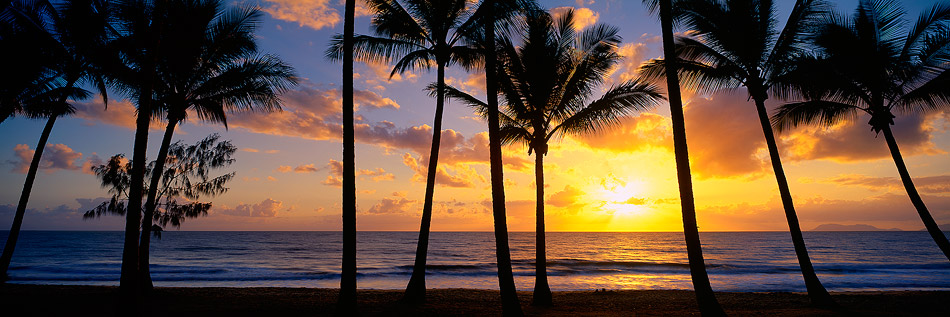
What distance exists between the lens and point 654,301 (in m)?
13.3

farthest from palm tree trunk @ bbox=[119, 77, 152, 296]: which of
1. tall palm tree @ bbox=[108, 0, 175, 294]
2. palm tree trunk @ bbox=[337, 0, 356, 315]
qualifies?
palm tree trunk @ bbox=[337, 0, 356, 315]

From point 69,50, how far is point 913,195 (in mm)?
24250

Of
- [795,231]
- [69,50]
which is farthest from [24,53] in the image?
[795,231]

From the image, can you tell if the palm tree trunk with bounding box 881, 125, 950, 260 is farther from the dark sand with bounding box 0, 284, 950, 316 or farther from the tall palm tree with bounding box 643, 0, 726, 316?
the tall palm tree with bounding box 643, 0, 726, 316

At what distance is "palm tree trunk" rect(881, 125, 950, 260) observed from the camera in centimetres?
1226

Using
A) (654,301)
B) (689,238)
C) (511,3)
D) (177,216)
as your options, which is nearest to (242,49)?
(177,216)

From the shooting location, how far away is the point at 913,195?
12531 mm

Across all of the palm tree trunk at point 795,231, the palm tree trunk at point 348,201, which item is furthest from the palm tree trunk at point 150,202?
the palm tree trunk at point 795,231

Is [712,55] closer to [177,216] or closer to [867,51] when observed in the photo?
[867,51]

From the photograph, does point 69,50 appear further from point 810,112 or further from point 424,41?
point 810,112

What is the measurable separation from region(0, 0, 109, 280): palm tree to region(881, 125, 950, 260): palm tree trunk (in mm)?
21644

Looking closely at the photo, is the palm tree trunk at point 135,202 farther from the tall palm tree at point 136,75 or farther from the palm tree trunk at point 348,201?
the palm tree trunk at point 348,201

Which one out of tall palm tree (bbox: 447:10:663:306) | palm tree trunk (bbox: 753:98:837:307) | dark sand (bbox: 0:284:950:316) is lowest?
dark sand (bbox: 0:284:950:316)

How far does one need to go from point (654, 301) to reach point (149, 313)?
12.9m
